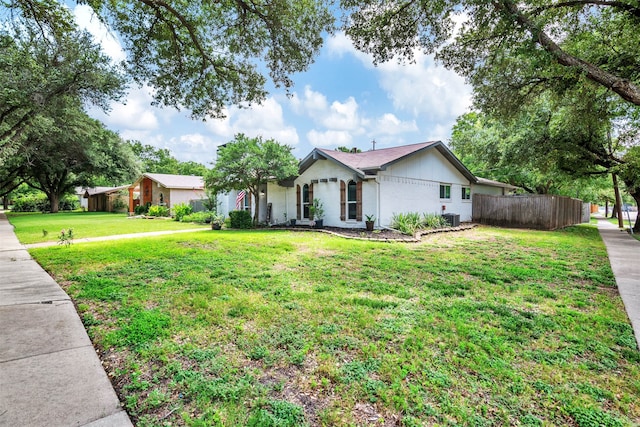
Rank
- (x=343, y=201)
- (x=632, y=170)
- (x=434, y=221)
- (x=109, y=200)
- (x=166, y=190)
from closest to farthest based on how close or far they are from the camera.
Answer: (x=632, y=170)
(x=343, y=201)
(x=434, y=221)
(x=166, y=190)
(x=109, y=200)

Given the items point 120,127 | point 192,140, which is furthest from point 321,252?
point 192,140

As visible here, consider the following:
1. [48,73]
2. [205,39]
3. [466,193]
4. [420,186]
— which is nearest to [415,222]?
[420,186]

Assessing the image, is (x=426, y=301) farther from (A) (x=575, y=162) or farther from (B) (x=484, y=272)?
(A) (x=575, y=162)

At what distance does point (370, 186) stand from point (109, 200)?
3879 centimetres

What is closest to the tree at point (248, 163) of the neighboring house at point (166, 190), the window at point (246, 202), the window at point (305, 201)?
the window at point (305, 201)

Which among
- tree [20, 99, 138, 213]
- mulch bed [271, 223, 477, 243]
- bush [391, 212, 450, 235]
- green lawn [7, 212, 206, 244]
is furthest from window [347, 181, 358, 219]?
tree [20, 99, 138, 213]

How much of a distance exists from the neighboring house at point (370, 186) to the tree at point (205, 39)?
17.7 feet

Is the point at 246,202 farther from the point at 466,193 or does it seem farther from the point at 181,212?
the point at 466,193

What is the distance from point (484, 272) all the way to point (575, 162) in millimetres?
12526

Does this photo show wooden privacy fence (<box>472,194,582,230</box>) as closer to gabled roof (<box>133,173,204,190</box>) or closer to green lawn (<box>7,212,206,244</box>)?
green lawn (<box>7,212,206,244</box>)

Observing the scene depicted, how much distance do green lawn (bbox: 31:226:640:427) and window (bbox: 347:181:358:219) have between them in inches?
277

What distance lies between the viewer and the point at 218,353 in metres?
2.95

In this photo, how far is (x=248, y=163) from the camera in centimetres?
1267

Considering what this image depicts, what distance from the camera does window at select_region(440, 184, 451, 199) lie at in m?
16.4
